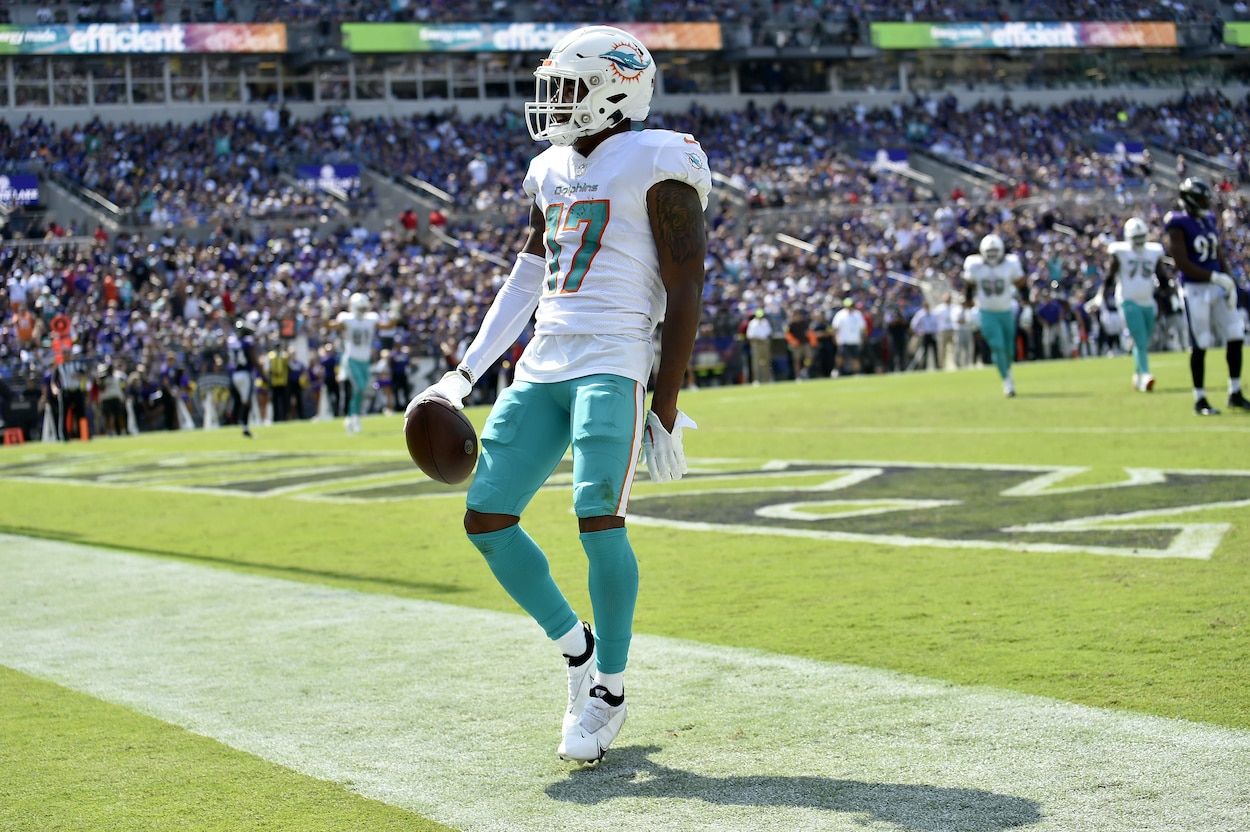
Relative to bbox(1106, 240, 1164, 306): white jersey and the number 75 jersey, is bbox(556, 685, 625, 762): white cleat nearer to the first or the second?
the number 75 jersey

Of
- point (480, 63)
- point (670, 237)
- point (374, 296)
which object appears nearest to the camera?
point (670, 237)

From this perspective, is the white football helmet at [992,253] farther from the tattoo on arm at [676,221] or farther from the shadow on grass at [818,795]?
the shadow on grass at [818,795]

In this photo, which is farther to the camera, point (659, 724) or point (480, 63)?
point (480, 63)

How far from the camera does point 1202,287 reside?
13039 millimetres

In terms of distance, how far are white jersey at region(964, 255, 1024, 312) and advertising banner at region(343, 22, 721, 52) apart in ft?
103

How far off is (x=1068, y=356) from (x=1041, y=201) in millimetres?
12587

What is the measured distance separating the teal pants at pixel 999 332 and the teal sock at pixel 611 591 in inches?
544

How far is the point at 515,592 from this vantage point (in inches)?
163

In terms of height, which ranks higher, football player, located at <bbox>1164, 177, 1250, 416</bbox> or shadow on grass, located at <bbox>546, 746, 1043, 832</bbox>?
football player, located at <bbox>1164, 177, 1250, 416</bbox>

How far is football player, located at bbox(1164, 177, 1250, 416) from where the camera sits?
503 inches

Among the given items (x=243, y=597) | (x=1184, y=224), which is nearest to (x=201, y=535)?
(x=243, y=597)

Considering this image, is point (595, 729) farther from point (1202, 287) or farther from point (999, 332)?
point (999, 332)

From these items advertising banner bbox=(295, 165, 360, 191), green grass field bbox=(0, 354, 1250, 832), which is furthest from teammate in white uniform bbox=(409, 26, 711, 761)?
advertising banner bbox=(295, 165, 360, 191)

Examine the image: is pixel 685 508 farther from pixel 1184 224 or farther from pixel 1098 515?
pixel 1184 224
